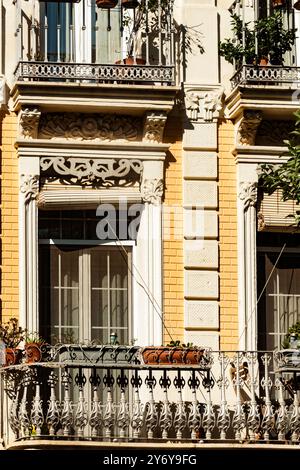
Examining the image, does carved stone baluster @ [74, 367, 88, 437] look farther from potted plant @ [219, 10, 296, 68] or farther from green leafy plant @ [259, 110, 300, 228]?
potted plant @ [219, 10, 296, 68]

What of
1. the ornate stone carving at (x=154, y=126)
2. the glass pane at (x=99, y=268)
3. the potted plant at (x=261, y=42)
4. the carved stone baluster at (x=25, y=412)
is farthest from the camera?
the potted plant at (x=261, y=42)

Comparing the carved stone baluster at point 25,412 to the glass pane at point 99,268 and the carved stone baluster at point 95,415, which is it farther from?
the glass pane at point 99,268

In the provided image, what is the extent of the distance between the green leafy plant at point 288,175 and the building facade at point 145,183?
197 mm

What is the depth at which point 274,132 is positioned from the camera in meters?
42.1

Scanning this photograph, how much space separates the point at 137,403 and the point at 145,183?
3458 millimetres

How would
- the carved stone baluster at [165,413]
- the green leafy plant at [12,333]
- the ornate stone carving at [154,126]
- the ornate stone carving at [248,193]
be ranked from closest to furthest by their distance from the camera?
1. the carved stone baluster at [165,413]
2. the green leafy plant at [12,333]
3. the ornate stone carving at [154,126]
4. the ornate stone carving at [248,193]

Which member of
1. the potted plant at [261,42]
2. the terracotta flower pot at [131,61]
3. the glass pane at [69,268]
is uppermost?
the potted plant at [261,42]

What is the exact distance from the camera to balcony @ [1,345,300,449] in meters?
39.7

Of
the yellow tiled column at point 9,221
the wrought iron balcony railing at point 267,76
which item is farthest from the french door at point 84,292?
the wrought iron balcony railing at point 267,76

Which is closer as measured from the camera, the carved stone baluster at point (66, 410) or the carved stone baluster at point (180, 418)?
the carved stone baluster at point (66, 410)

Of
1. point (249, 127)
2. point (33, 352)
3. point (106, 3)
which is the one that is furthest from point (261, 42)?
point (33, 352)

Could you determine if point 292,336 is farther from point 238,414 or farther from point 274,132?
point 274,132

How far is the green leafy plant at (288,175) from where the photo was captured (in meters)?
40.0

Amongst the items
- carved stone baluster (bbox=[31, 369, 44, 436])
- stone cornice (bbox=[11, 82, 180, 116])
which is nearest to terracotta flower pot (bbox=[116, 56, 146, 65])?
stone cornice (bbox=[11, 82, 180, 116])
